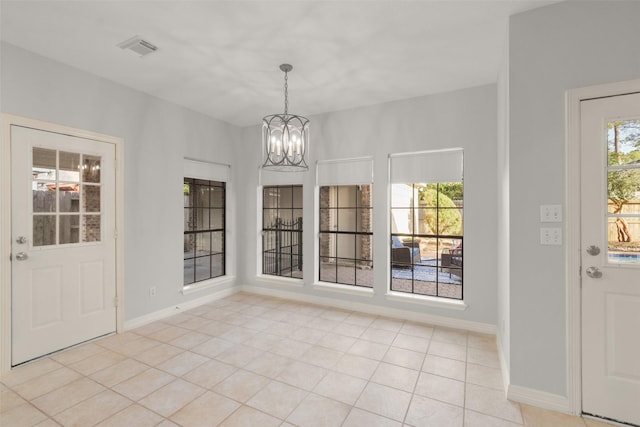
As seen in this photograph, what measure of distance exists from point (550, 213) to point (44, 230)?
4296mm

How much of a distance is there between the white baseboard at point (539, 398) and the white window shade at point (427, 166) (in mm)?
2167

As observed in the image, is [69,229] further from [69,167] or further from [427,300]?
[427,300]

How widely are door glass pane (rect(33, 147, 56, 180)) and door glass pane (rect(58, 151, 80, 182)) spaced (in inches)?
2.6

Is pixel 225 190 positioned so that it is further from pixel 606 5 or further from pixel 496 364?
pixel 606 5

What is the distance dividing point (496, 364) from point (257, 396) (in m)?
2.10

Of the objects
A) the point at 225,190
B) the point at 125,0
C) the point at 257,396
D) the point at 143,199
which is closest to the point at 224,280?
the point at 225,190

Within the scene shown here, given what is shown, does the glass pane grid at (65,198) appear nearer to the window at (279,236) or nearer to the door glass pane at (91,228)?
Answer: the door glass pane at (91,228)

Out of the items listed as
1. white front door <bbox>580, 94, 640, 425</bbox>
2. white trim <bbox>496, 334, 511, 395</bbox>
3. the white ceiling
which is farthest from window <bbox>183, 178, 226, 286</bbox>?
white front door <bbox>580, 94, 640, 425</bbox>

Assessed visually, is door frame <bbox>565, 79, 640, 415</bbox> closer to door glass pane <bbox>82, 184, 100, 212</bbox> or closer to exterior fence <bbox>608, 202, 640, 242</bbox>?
exterior fence <bbox>608, 202, 640, 242</bbox>

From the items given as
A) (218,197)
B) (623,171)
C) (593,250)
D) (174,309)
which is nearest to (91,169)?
(218,197)

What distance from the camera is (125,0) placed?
80.0 inches

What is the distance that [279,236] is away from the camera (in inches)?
198

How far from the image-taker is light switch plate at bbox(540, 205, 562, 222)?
79.1 inches

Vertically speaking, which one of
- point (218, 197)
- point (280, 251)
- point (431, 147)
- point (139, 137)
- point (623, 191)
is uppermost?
point (139, 137)
